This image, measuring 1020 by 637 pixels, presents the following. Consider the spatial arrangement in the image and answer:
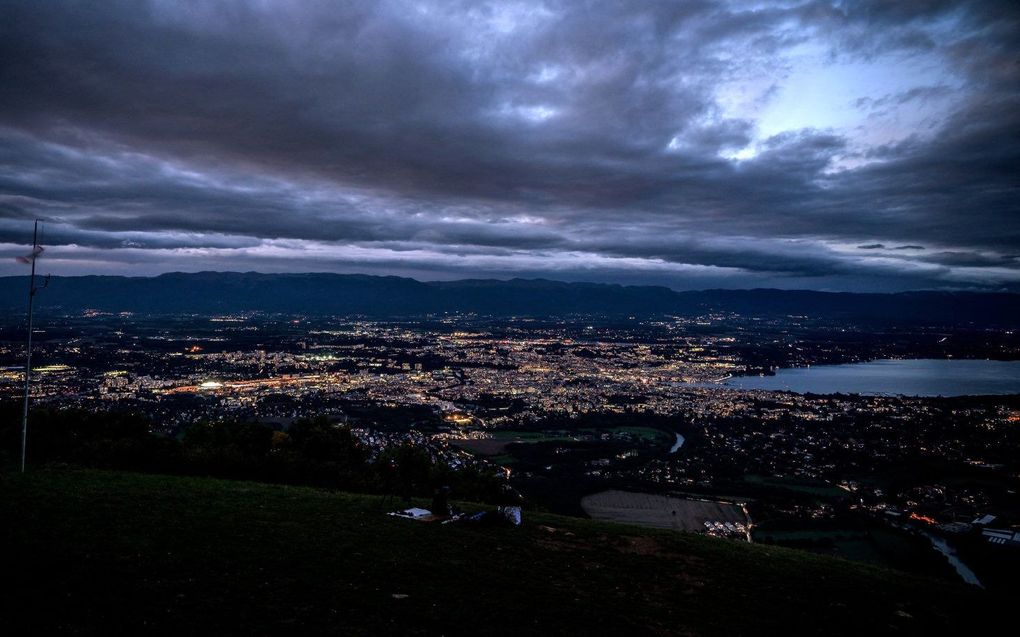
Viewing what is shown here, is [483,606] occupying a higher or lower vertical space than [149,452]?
higher

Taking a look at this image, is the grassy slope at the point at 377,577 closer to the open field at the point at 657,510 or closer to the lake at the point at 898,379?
the open field at the point at 657,510

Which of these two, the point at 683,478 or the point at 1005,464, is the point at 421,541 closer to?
the point at 683,478

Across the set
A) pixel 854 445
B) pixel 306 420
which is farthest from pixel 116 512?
pixel 854 445

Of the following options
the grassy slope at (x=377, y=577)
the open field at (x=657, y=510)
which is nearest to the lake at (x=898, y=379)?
the open field at (x=657, y=510)

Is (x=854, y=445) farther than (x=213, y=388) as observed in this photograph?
No

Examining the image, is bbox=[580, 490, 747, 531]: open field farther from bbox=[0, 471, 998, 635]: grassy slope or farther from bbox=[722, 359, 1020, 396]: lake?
bbox=[722, 359, 1020, 396]: lake

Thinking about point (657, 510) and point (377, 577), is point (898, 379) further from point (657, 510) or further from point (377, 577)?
point (377, 577)
